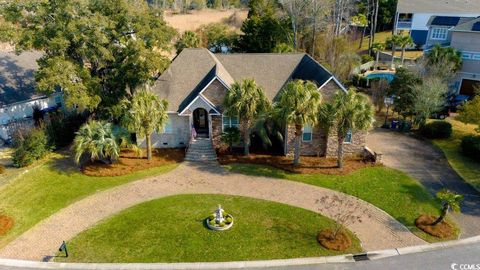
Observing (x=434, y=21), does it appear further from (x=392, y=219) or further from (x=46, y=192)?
(x=46, y=192)

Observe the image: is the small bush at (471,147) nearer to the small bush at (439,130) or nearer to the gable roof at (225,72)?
the small bush at (439,130)

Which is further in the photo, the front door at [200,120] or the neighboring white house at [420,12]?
the neighboring white house at [420,12]

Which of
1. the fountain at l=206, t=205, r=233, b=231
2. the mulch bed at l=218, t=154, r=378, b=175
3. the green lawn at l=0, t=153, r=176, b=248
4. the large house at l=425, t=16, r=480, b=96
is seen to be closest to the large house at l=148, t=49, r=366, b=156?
the mulch bed at l=218, t=154, r=378, b=175

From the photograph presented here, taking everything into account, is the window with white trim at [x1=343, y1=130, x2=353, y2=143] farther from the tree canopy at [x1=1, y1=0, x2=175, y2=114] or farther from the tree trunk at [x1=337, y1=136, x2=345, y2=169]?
the tree canopy at [x1=1, y1=0, x2=175, y2=114]

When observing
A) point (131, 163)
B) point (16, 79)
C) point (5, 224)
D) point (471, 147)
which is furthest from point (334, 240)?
point (16, 79)

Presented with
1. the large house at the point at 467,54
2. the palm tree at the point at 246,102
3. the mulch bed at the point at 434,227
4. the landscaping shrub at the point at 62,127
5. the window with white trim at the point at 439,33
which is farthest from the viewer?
the window with white trim at the point at 439,33

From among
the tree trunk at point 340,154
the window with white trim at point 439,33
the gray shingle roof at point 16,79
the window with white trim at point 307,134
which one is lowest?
the tree trunk at point 340,154

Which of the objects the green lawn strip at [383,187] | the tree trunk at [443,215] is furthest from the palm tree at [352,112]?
the tree trunk at [443,215]

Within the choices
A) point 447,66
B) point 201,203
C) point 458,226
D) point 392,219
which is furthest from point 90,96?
point 447,66
